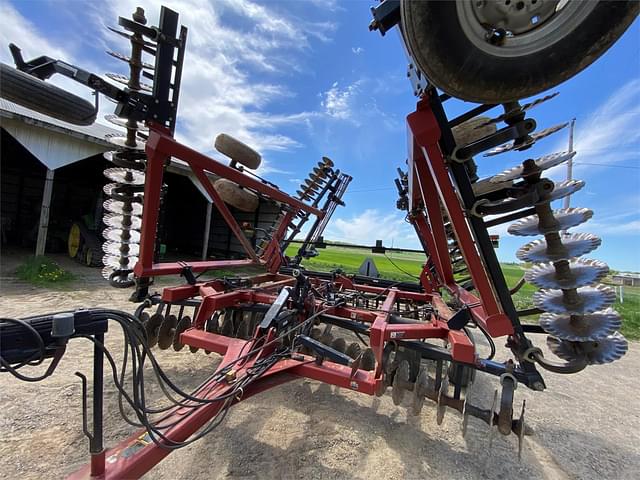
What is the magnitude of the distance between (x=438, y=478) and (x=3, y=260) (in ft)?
42.3

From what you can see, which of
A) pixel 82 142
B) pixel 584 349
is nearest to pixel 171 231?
pixel 82 142

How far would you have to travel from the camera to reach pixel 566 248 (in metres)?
1.66

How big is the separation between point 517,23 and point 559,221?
3.38 ft

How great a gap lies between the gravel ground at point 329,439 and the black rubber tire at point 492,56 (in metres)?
2.33

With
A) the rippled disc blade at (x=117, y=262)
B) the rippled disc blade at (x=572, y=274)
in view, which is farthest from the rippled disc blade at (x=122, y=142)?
the rippled disc blade at (x=572, y=274)

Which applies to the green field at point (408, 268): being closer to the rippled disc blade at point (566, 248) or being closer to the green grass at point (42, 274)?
the rippled disc blade at point (566, 248)

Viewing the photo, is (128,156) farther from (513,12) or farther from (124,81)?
(513,12)

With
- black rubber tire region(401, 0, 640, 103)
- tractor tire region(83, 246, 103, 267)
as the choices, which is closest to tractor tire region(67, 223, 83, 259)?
tractor tire region(83, 246, 103, 267)

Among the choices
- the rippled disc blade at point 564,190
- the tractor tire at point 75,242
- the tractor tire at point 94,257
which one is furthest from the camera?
the tractor tire at point 75,242

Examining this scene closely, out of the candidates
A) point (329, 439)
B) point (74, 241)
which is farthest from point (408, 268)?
point (74, 241)

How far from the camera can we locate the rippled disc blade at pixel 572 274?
1598 millimetres

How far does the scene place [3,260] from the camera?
9.29 m

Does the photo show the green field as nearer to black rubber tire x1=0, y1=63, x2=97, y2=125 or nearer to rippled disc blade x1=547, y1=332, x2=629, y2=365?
rippled disc blade x1=547, y1=332, x2=629, y2=365

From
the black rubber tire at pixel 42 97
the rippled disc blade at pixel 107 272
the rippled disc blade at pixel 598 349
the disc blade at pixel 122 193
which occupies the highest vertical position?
the black rubber tire at pixel 42 97
